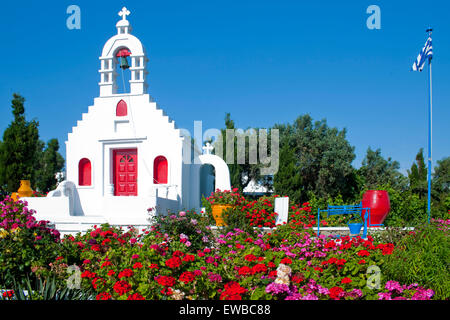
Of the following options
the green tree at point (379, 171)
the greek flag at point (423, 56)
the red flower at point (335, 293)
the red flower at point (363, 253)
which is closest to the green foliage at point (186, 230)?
the red flower at point (363, 253)

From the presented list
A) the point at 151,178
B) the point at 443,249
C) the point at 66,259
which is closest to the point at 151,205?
the point at 151,178

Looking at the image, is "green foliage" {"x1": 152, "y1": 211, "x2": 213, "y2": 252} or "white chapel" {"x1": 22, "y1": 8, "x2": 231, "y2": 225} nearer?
"green foliage" {"x1": 152, "y1": 211, "x2": 213, "y2": 252}

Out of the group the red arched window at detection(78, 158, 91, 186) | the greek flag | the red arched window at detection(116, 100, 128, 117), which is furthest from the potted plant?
the greek flag

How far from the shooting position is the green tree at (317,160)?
54.9 feet

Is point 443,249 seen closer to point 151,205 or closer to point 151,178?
point 151,205

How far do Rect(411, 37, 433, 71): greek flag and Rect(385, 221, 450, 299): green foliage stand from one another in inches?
365

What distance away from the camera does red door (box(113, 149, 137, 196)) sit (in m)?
12.9

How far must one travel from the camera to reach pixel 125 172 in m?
13.0

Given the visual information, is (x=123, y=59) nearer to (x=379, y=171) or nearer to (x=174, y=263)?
(x=174, y=263)

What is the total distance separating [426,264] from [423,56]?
10385 mm

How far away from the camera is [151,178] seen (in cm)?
1263

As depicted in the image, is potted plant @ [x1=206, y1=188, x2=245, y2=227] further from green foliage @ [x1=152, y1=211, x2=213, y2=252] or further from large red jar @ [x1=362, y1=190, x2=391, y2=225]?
large red jar @ [x1=362, y1=190, x2=391, y2=225]

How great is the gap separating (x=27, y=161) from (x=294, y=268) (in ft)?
50.2

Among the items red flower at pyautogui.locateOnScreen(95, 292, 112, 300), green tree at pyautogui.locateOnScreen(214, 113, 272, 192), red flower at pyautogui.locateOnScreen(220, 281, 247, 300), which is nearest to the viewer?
red flower at pyautogui.locateOnScreen(220, 281, 247, 300)
